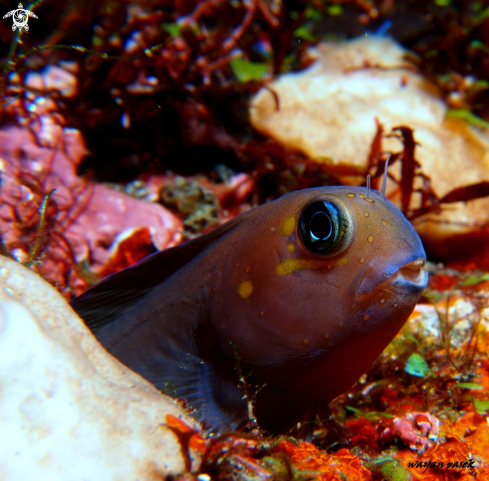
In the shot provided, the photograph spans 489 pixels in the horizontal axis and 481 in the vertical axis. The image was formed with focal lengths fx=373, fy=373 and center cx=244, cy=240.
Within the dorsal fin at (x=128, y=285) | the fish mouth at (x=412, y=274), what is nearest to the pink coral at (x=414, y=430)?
the fish mouth at (x=412, y=274)

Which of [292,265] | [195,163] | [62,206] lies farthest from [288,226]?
[195,163]

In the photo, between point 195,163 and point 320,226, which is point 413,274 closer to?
point 320,226

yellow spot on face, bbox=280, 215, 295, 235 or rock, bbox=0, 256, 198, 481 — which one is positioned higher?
yellow spot on face, bbox=280, 215, 295, 235

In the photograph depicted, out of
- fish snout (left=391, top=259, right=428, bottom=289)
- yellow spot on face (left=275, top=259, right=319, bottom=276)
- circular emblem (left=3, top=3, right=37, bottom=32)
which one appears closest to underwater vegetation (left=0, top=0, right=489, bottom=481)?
circular emblem (left=3, top=3, right=37, bottom=32)

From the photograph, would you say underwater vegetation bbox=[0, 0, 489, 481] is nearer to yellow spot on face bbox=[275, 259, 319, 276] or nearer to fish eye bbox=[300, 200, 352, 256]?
yellow spot on face bbox=[275, 259, 319, 276]

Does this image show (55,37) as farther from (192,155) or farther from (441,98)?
(441,98)

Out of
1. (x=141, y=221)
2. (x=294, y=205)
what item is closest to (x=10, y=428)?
(x=294, y=205)

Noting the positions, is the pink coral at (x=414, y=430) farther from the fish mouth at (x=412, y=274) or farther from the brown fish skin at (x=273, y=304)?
the fish mouth at (x=412, y=274)
